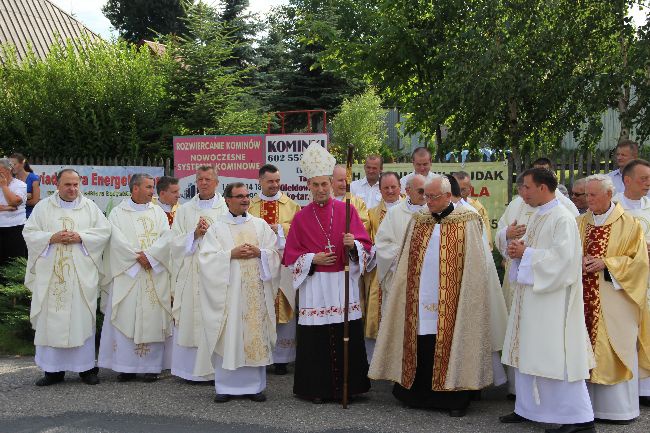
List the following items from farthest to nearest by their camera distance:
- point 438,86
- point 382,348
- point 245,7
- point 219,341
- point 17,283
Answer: point 245,7, point 438,86, point 17,283, point 219,341, point 382,348

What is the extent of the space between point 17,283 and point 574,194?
7245 mm

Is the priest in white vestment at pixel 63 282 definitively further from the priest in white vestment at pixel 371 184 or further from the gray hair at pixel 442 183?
the gray hair at pixel 442 183

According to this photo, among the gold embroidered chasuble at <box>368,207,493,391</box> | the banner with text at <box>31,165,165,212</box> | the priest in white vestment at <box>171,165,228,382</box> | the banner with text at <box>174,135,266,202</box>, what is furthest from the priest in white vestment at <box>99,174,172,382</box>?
the banner with text at <box>31,165,165,212</box>

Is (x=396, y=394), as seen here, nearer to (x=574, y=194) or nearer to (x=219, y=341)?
(x=219, y=341)

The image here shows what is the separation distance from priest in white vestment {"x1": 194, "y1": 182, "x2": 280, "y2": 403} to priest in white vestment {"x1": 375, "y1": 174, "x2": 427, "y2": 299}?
102 cm

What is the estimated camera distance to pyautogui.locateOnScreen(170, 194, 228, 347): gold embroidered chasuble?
8.19 m

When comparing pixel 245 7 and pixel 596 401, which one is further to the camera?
pixel 245 7

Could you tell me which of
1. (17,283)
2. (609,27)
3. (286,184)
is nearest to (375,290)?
(286,184)

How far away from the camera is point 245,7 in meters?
33.2

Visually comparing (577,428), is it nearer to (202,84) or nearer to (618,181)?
(618,181)

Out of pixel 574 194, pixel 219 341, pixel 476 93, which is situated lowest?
pixel 219 341

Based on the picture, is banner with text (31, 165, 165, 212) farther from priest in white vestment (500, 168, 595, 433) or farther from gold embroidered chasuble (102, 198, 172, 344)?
priest in white vestment (500, 168, 595, 433)

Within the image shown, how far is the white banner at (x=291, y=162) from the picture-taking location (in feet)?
38.8

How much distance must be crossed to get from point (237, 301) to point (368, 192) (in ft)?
10.2
